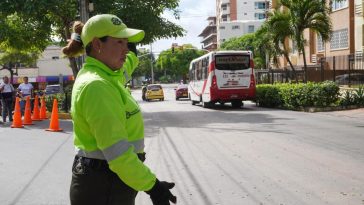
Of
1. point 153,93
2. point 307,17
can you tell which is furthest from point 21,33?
point 153,93

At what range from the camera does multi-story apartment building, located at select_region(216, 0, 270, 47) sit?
122562 millimetres

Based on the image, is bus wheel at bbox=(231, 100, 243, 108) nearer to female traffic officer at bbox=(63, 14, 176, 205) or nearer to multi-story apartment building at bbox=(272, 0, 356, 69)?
multi-story apartment building at bbox=(272, 0, 356, 69)

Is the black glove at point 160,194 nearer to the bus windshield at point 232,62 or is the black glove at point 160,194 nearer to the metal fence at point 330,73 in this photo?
the bus windshield at point 232,62

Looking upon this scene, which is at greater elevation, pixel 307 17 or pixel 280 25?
pixel 307 17

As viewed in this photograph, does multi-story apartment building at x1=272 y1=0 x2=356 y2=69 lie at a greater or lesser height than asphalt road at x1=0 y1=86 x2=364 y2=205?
greater

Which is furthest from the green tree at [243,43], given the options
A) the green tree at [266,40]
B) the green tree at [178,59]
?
Result: the green tree at [266,40]

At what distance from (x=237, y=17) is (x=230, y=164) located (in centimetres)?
12372

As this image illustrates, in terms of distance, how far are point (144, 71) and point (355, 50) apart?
307 ft

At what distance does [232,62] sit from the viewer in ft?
86.4

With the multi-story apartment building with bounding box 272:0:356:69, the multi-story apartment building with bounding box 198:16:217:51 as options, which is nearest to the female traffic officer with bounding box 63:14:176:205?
the multi-story apartment building with bounding box 272:0:356:69

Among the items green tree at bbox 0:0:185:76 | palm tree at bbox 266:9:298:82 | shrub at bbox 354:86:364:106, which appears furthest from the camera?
palm tree at bbox 266:9:298:82

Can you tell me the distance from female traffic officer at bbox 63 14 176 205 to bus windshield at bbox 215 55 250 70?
23386 mm

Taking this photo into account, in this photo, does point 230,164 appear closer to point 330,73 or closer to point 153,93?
point 330,73

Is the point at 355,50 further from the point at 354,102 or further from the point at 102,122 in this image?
the point at 102,122
